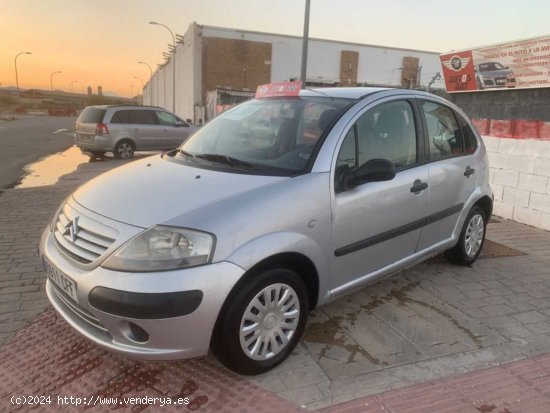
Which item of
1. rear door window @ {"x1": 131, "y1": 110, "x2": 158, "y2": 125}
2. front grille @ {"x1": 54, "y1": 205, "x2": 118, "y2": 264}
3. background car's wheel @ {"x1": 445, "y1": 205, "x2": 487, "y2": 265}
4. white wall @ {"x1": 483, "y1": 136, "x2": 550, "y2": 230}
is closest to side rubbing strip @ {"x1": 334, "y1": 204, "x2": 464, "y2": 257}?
background car's wheel @ {"x1": 445, "y1": 205, "x2": 487, "y2": 265}

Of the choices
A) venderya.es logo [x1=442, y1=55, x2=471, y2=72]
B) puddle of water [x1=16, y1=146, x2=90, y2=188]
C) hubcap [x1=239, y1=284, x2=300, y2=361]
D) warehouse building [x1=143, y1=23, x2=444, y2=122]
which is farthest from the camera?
warehouse building [x1=143, y1=23, x2=444, y2=122]

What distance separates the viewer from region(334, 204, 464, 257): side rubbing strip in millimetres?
3094

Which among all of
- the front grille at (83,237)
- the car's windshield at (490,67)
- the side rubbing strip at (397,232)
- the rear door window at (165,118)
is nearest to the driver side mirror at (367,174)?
the side rubbing strip at (397,232)

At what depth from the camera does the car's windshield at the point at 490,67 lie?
691cm

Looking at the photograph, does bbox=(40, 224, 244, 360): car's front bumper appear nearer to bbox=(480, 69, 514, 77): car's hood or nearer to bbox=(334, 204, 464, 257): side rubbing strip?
bbox=(334, 204, 464, 257): side rubbing strip

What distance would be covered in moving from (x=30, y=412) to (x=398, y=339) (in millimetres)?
2344

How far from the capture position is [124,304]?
7.51 feet

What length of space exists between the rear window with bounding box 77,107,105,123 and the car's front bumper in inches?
493

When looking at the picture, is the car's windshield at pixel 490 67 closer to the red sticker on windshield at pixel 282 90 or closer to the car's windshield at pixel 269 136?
the red sticker on windshield at pixel 282 90

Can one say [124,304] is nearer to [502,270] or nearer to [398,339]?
[398,339]

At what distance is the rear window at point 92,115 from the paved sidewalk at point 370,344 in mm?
10033

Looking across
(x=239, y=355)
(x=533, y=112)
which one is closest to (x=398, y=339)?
(x=239, y=355)

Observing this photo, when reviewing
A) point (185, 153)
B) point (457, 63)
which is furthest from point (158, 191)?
point (457, 63)

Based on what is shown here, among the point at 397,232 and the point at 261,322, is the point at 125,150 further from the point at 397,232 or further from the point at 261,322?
the point at 261,322
